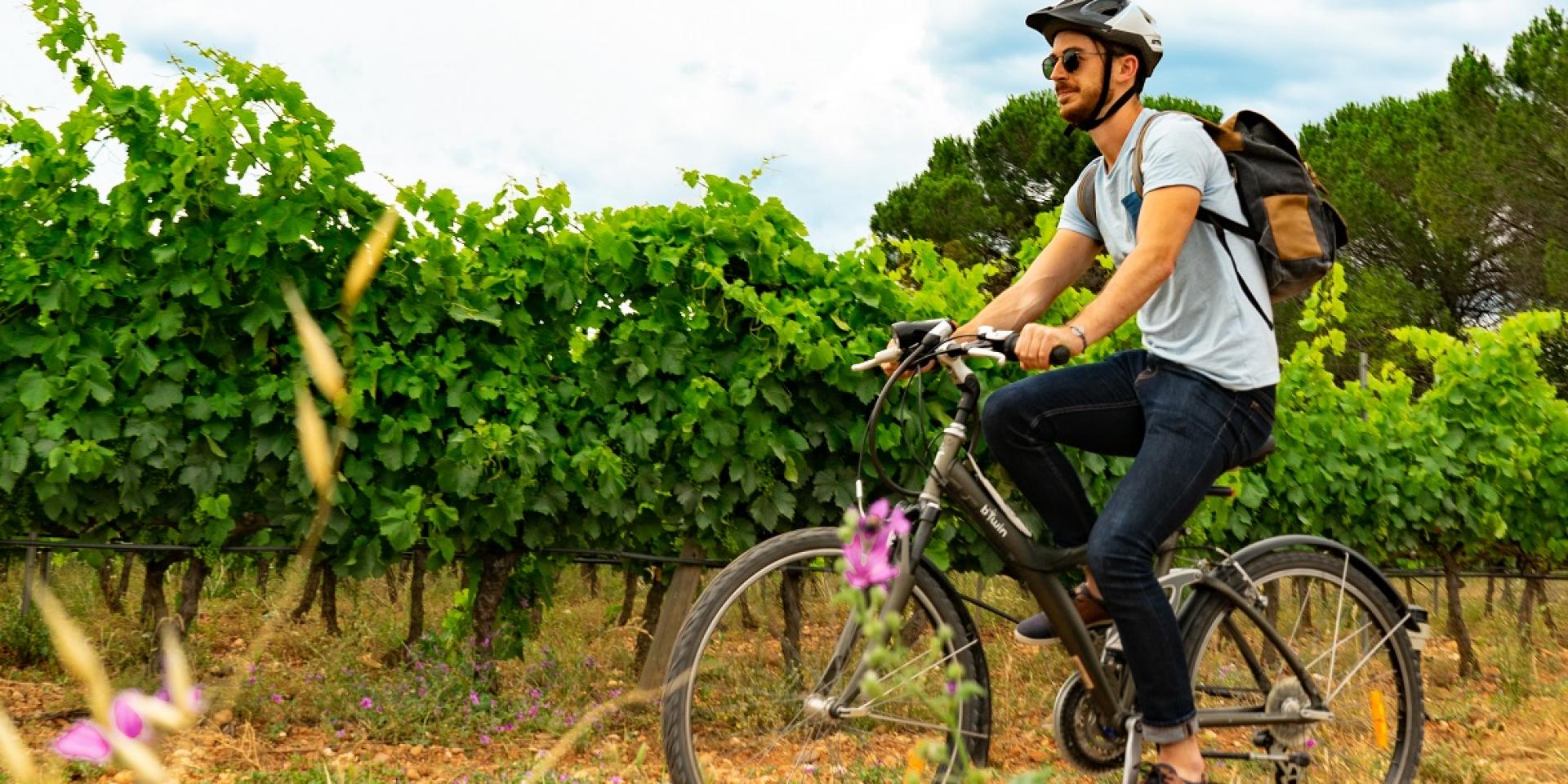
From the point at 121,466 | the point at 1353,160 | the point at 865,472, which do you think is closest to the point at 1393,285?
the point at 1353,160

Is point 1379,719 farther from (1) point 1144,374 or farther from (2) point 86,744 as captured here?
(2) point 86,744

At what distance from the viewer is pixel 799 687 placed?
140 inches

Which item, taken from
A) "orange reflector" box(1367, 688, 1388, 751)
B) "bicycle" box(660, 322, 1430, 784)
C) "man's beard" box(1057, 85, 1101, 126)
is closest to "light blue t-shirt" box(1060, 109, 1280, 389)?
"man's beard" box(1057, 85, 1101, 126)

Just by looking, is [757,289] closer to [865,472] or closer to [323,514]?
[865,472]

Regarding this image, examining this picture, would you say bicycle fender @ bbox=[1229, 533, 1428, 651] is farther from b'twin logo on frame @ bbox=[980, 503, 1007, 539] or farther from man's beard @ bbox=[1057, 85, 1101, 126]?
man's beard @ bbox=[1057, 85, 1101, 126]

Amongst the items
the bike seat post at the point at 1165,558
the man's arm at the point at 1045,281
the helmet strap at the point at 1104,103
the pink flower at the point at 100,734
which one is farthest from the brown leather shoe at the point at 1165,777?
the pink flower at the point at 100,734

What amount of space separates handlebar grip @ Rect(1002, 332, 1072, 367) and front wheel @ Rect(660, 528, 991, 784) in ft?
1.84

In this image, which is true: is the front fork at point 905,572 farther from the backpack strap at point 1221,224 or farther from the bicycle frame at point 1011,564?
the backpack strap at point 1221,224

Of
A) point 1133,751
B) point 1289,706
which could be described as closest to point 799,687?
point 1133,751

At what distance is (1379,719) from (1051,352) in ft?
6.25

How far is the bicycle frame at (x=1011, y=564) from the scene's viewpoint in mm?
3156

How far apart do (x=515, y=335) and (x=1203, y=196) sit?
260 cm

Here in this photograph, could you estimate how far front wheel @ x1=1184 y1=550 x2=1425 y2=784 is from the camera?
3.73 m

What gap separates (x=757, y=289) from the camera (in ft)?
16.7
